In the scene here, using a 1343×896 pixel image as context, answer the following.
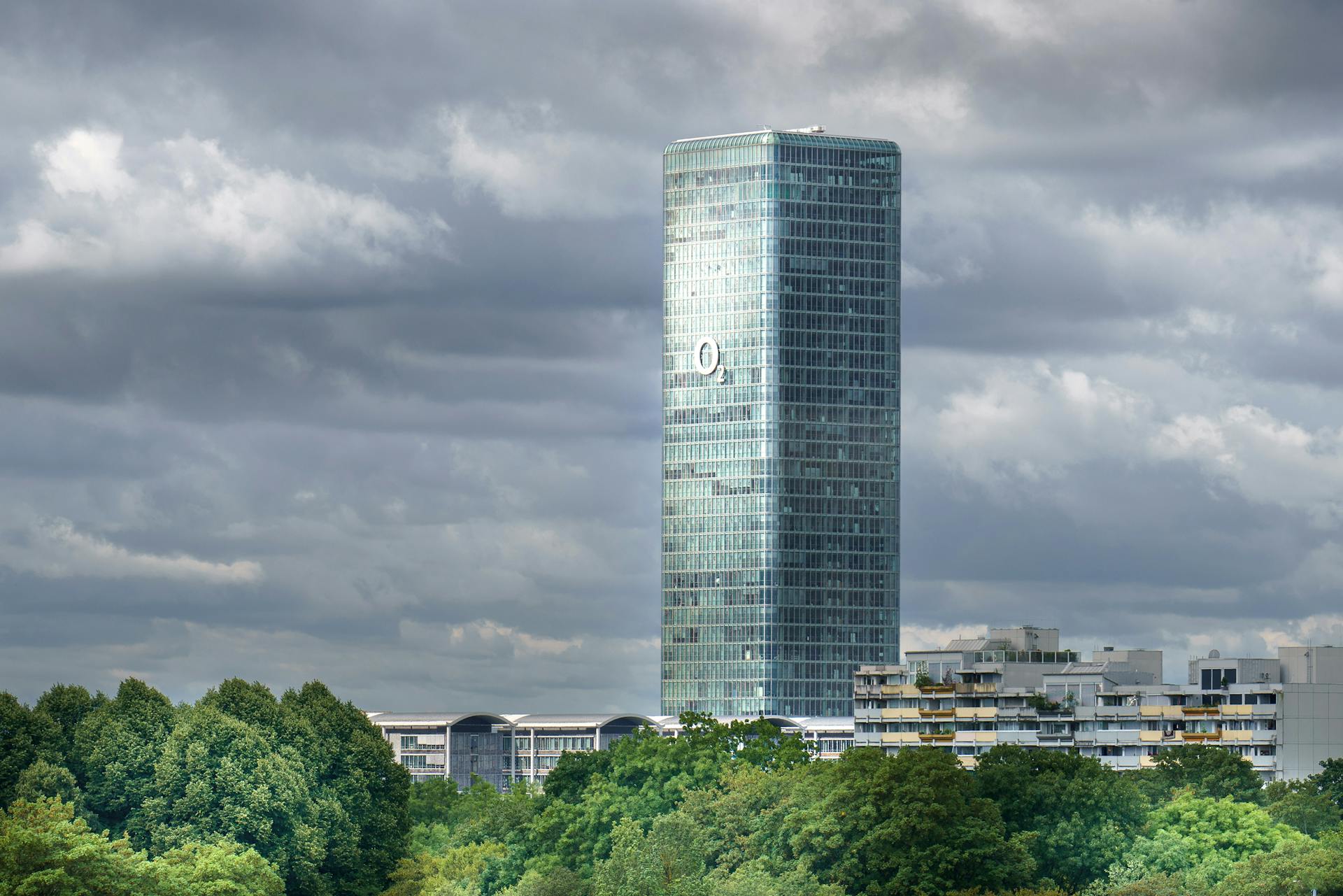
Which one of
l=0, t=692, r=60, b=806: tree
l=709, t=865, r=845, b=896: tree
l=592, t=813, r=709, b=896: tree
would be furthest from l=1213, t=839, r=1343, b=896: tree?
l=0, t=692, r=60, b=806: tree

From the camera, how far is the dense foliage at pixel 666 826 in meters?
161

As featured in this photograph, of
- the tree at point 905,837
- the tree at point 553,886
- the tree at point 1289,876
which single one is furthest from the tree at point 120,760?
the tree at point 1289,876

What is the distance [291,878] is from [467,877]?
15.7m

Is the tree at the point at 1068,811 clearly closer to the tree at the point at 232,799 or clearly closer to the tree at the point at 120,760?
the tree at the point at 232,799

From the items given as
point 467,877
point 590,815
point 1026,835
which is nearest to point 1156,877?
point 1026,835

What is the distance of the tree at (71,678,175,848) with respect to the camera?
187m

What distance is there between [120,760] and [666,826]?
4796 centimetres

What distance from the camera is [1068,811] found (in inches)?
6949

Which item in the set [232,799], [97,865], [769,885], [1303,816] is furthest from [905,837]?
[232,799]

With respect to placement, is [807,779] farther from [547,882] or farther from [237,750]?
[237,750]

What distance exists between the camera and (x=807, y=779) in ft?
565

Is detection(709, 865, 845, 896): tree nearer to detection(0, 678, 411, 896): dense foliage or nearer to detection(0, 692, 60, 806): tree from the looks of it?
detection(0, 678, 411, 896): dense foliage

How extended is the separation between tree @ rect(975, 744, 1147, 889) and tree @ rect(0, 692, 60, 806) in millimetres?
74490

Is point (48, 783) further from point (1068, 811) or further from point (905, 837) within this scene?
point (1068, 811)
